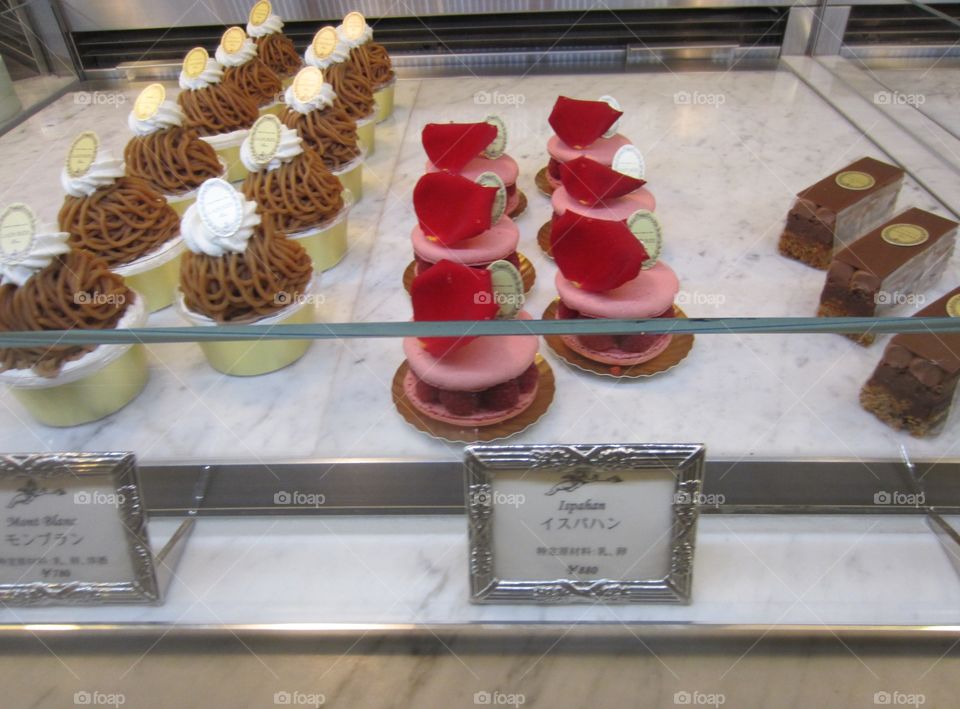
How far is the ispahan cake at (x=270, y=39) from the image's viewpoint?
132 inches

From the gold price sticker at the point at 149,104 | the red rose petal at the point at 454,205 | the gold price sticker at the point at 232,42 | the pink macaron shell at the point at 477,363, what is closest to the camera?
the pink macaron shell at the point at 477,363

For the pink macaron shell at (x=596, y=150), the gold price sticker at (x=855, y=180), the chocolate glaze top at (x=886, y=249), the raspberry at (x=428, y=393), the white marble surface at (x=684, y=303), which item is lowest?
the white marble surface at (x=684, y=303)

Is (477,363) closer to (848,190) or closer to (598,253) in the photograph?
(598,253)

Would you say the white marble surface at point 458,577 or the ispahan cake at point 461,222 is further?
the ispahan cake at point 461,222

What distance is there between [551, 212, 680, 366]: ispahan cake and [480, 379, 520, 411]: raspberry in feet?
0.62

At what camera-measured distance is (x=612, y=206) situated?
220 centimetres

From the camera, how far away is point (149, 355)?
1.83m

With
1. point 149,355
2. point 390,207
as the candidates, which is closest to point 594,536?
point 149,355

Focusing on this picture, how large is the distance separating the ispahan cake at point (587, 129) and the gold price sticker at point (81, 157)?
141cm

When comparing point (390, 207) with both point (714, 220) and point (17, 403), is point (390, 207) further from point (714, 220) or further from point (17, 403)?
point (17, 403)

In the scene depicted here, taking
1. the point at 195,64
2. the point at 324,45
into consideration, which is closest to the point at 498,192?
the point at 324,45

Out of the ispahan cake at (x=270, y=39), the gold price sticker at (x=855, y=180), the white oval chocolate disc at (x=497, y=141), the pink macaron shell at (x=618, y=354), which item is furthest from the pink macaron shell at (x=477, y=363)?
the ispahan cake at (x=270, y=39)

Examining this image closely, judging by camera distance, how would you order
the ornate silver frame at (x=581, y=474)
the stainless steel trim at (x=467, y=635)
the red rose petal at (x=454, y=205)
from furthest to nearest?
the red rose petal at (x=454, y=205) < the stainless steel trim at (x=467, y=635) < the ornate silver frame at (x=581, y=474)

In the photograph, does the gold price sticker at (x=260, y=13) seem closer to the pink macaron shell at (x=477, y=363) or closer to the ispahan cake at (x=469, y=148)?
the ispahan cake at (x=469, y=148)
